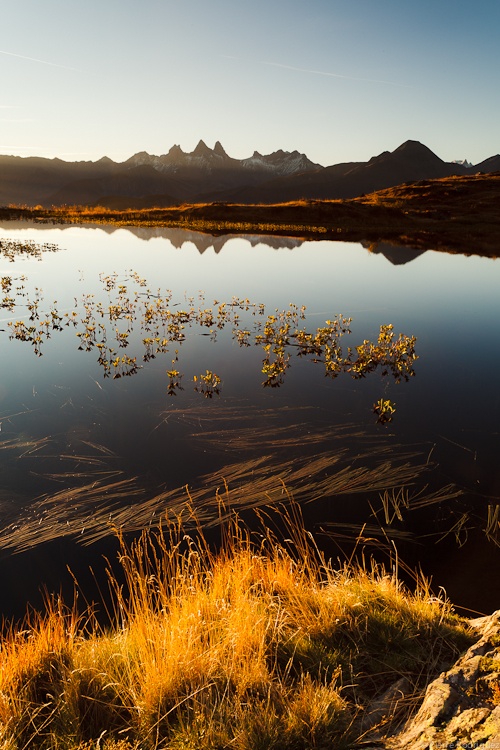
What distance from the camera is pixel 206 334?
1514 centimetres

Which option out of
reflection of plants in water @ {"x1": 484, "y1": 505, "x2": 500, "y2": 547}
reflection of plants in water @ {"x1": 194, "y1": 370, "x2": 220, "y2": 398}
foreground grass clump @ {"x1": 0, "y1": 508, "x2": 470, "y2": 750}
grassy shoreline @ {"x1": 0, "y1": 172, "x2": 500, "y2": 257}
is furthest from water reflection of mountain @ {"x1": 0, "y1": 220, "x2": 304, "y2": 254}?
foreground grass clump @ {"x1": 0, "y1": 508, "x2": 470, "y2": 750}

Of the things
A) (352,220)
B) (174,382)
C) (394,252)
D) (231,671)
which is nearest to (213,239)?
(394,252)

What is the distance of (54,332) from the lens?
47.8ft

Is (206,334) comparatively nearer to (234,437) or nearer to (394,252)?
(234,437)

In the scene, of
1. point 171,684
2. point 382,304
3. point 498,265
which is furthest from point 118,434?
point 498,265

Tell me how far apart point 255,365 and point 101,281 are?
52.1 feet

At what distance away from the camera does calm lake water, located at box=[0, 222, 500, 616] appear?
5.25 m

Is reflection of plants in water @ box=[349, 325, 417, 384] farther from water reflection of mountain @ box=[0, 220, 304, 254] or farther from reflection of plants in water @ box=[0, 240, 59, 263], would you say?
reflection of plants in water @ box=[0, 240, 59, 263]

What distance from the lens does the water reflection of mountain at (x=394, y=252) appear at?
1304 inches

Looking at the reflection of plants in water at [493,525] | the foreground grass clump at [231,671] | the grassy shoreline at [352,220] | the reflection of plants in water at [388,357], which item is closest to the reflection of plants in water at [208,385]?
the reflection of plants in water at [388,357]

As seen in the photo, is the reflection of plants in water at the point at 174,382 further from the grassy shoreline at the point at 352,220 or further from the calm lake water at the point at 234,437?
the grassy shoreline at the point at 352,220

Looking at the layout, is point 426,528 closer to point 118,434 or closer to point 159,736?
point 159,736

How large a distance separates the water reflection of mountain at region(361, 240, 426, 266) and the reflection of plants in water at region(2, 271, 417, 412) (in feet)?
66.0

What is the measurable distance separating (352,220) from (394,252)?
1364 inches
